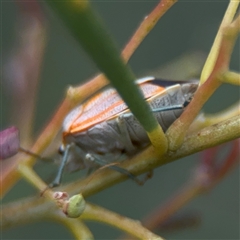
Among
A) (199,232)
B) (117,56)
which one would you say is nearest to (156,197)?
(199,232)

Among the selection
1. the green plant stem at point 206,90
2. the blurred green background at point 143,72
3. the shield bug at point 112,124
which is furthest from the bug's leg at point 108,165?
the blurred green background at point 143,72

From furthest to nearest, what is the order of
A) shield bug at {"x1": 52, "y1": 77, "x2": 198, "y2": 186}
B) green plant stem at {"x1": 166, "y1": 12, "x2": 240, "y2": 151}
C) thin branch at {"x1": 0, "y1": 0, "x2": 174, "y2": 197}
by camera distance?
shield bug at {"x1": 52, "y1": 77, "x2": 198, "y2": 186}, thin branch at {"x1": 0, "y1": 0, "x2": 174, "y2": 197}, green plant stem at {"x1": 166, "y1": 12, "x2": 240, "y2": 151}

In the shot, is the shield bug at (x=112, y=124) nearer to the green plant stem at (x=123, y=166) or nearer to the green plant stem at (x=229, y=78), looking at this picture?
the green plant stem at (x=123, y=166)

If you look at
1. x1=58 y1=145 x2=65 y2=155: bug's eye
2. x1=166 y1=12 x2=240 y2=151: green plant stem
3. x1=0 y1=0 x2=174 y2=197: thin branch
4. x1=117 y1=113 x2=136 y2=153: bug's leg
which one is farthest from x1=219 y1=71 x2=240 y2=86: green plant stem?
x1=58 y1=145 x2=65 y2=155: bug's eye

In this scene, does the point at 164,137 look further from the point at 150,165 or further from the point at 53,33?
the point at 53,33

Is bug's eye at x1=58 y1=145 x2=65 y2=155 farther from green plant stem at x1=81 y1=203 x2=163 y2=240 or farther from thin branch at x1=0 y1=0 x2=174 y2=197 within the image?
green plant stem at x1=81 y1=203 x2=163 y2=240
